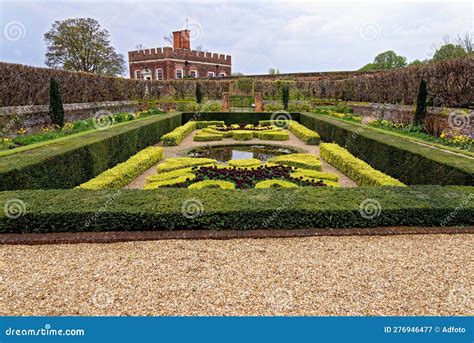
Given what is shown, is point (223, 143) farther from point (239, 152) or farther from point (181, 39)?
point (181, 39)

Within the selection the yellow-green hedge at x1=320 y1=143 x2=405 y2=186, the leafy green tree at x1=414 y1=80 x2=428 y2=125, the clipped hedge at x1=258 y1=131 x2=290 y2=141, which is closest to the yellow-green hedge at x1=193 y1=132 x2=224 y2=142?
the clipped hedge at x1=258 y1=131 x2=290 y2=141

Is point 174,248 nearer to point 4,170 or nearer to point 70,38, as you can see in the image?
point 4,170

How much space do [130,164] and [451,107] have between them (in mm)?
12339

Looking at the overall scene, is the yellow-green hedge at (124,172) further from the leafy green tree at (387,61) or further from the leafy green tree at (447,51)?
the leafy green tree at (387,61)

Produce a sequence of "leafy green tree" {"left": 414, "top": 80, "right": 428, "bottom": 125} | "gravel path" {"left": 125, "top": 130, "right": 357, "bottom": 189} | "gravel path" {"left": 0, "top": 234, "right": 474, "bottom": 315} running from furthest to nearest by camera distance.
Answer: "leafy green tree" {"left": 414, "top": 80, "right": 428, "bottom": 125} → "gravel path" {"left": 125, "top": 130, "right": 357, "bottom": 189} → "gravel path" {"left": 0, "top": 234, "right": 474, "bottom": 315}

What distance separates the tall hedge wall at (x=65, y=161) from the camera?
Result: 5.80 meters

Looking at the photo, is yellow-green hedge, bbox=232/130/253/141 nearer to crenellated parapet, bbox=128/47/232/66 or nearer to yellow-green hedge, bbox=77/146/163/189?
yellow-green hedge, bbox=77/146/163/189

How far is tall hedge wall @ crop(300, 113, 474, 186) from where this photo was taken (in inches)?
232

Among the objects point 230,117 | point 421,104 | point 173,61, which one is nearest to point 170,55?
point 173,61

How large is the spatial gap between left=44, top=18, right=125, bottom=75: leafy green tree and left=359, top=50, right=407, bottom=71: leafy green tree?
124ft

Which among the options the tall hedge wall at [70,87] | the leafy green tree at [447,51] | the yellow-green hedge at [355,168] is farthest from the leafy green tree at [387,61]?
the yellow-green hedge at [355,168]

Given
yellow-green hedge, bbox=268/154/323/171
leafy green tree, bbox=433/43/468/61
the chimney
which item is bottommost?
yellow-green hedge, bbox=268/154/323/171
